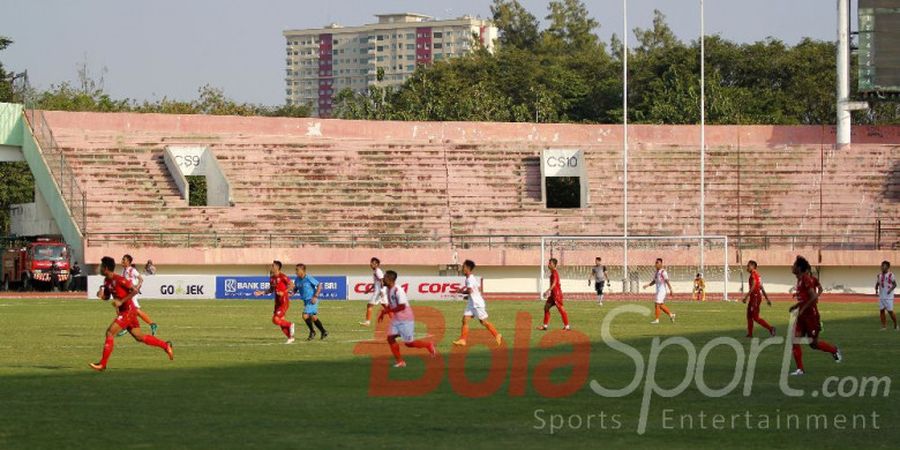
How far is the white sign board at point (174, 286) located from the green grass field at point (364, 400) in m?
22.8

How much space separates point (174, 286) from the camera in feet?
186

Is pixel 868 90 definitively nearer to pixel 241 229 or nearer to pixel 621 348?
pixel 241 229

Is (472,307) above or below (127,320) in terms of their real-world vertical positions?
below

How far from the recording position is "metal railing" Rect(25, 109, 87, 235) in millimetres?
65381

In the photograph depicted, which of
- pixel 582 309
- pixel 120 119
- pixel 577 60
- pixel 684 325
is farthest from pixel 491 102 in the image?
pixel 684 325

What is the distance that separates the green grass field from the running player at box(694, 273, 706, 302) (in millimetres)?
24650

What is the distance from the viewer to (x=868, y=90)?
6612 cm

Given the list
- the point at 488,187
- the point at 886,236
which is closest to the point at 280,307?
the point at 488,187

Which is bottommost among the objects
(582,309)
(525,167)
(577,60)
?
(582,309)

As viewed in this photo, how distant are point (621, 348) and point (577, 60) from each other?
9185 centimetres

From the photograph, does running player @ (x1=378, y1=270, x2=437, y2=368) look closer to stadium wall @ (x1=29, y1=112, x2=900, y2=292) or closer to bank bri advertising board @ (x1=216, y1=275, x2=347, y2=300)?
bank bri advertising board @ (x1=216, y1=275, x2=347, y2=300)

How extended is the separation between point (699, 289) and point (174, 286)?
20.6 m

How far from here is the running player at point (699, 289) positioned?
58.2 metres

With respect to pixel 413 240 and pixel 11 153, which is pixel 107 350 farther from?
pixel 11 153
